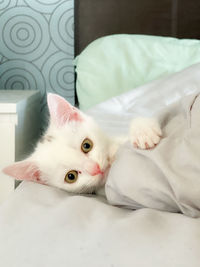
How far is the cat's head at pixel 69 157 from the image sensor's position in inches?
35.7

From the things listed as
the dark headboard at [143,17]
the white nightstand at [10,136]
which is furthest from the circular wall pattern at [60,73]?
the white nightstand at [10,136]

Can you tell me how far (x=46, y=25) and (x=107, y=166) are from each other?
128 centimetres

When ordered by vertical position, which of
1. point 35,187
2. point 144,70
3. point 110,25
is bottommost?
point 35,187

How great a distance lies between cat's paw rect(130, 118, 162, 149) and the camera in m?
0.75

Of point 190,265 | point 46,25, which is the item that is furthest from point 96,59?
point 190,265

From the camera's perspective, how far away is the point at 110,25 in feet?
6.21

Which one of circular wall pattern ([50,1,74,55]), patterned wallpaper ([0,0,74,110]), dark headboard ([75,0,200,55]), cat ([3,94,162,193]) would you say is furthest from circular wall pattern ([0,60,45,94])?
cat ([3,94,162,193])

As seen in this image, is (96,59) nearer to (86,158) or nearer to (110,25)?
(110,25)

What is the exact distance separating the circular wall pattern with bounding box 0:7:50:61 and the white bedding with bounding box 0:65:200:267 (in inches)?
53.3

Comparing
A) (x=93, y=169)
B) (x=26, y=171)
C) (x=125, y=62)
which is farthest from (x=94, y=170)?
(x=125, y=62)

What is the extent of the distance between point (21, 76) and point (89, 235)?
1.57m

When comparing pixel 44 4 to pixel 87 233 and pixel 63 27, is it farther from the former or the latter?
pixel 87 233

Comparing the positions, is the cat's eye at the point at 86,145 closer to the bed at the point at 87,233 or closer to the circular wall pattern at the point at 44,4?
the bed at the point at 87,233

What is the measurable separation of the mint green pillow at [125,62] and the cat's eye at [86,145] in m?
0.65
